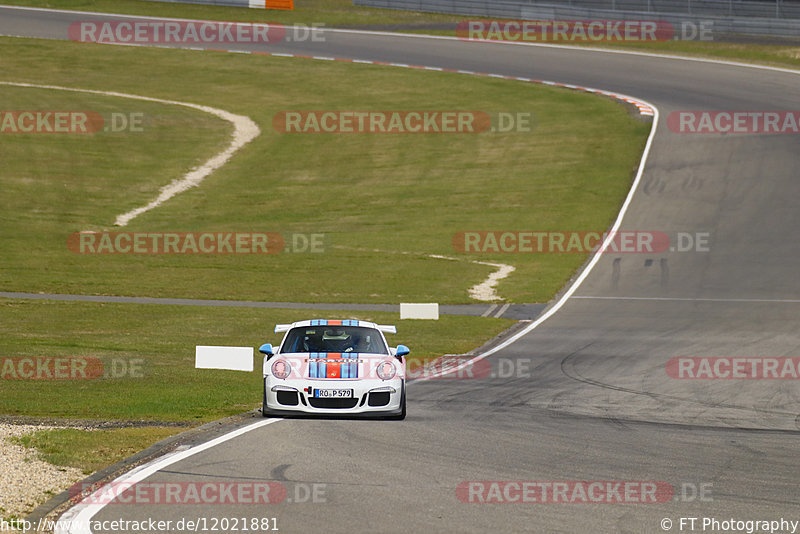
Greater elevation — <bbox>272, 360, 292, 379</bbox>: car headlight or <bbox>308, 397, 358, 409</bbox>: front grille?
<bbox>272, 360, 292, 379</bbox>: car headlight

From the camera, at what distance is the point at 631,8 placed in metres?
59.4

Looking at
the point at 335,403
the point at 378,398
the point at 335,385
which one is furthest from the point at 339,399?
the point at 378,398

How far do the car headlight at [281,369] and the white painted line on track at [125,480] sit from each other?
1.95 feet

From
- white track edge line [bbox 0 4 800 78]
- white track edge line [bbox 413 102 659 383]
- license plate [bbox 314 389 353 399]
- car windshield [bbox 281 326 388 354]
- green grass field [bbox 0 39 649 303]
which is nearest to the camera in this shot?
license plate [bbox 314 389 353 399]

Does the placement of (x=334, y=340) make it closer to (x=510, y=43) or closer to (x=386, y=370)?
(x=386, y=370)

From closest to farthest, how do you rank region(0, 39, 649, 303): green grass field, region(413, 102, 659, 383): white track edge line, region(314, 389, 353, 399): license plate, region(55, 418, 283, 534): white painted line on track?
region(55, 418, 283, 534): white painted line on track → region(314, 389, 353, 399): license plate → region(413, 102, 659, 383): white track edge line → region(0, 39, 649, 303): green grass field

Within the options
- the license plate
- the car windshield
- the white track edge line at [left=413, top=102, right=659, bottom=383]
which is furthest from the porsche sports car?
the white track edge line at [left=413, top=102, right=659, bottom=383]

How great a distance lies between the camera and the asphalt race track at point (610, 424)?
9.65 metres

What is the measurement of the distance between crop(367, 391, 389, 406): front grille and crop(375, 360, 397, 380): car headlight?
0.23 m

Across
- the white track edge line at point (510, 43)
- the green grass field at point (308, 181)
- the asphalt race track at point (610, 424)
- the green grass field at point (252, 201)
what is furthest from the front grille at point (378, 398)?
the white track edge line at point (510, 43)

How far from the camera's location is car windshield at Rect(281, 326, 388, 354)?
1506cm

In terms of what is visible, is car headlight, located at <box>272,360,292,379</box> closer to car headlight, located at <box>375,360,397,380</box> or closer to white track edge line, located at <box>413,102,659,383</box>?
car headlight, located at <box>375,360,397,380</box>

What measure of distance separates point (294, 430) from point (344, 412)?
926 millimetres

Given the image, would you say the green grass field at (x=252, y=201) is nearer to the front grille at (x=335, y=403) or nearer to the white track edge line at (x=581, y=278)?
the white track edge line at (x=581, y=278)
